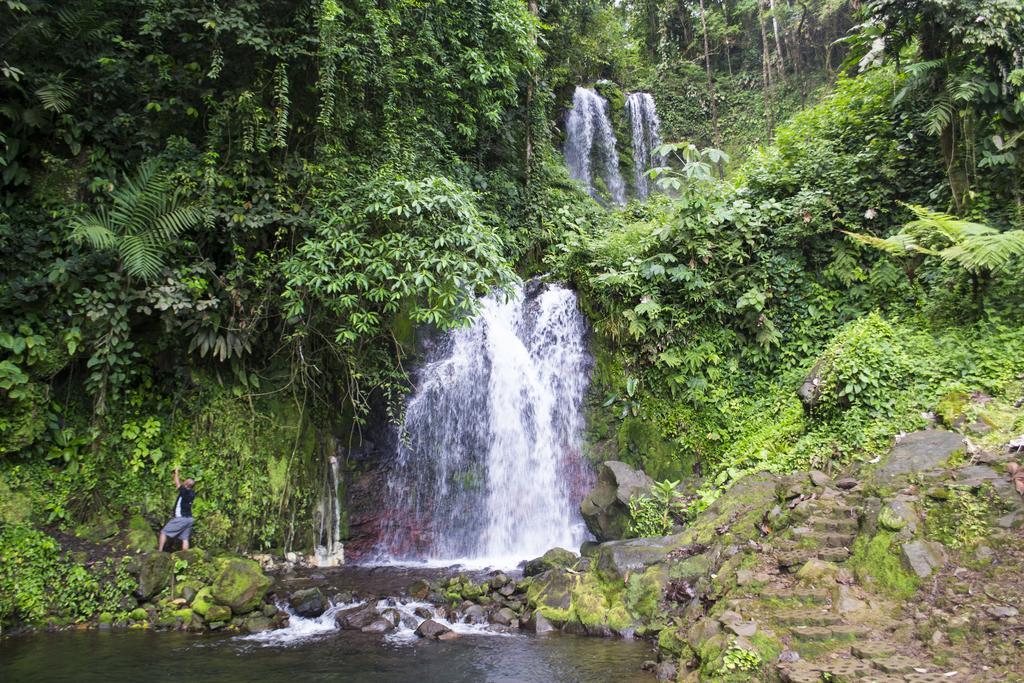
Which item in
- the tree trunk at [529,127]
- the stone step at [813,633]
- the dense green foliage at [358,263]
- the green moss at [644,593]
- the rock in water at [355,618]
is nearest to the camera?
the stone step at [813,633]

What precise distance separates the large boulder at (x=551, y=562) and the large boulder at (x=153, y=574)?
4.82 metres

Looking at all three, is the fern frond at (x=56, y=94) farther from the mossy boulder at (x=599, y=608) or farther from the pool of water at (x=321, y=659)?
the mossy boulder at (x=599, y=608)

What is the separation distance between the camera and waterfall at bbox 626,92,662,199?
1873cm

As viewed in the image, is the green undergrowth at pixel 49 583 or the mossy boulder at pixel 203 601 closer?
the green undergrowth at pixel 49 583

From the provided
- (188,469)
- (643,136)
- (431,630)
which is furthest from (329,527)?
(643,136)

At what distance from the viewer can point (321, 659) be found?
6.10m

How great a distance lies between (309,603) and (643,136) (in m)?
17.3

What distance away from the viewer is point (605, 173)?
1794cm

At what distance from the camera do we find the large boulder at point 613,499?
806cm

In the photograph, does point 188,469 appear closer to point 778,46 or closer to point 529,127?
point 529,127

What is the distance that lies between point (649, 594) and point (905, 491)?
2.78 metres

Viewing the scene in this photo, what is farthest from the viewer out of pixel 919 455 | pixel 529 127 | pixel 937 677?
pixel 529 127

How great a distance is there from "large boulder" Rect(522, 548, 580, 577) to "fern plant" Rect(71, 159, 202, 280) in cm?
649

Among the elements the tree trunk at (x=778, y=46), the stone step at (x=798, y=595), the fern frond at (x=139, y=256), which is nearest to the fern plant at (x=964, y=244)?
the stone step at (x=798, y=595)
